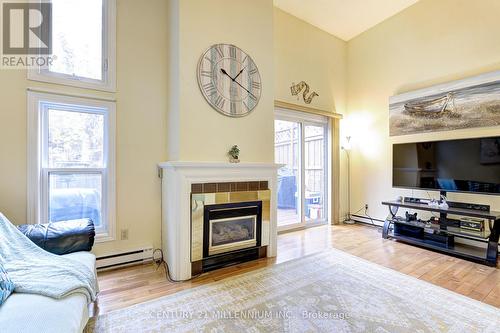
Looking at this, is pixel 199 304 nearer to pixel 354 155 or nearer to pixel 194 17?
pixel 194 17

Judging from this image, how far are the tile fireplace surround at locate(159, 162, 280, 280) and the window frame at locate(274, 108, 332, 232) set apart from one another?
61.8 inches

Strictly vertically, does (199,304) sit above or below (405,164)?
below

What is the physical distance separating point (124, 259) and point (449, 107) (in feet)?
15.1

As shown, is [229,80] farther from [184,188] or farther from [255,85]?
[184,188]

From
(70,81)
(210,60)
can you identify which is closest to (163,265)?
(70,81)

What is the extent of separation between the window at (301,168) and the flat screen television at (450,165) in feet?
A: 4.11

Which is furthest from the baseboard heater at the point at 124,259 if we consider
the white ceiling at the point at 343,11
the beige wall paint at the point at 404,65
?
the white ceiling at the point at 343,11

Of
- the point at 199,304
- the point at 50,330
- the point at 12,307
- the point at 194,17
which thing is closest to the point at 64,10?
the point at 194,17

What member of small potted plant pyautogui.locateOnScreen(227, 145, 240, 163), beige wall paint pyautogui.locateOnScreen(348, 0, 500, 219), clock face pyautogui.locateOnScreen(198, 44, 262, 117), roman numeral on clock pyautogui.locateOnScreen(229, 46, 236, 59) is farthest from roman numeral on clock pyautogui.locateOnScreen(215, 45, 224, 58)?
beige wall paint pyautogui.locateOnScreen(348, 0, 500, 219)

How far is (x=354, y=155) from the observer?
4625 millimetres

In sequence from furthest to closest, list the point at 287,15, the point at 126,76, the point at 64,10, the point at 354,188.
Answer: the point at 354,188
the point at 287,15
the point at 126,76
the point at 64,10

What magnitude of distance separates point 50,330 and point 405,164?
13.6ft

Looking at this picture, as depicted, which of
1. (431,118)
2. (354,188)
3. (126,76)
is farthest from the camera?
(354,188)

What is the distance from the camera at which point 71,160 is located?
243cm
